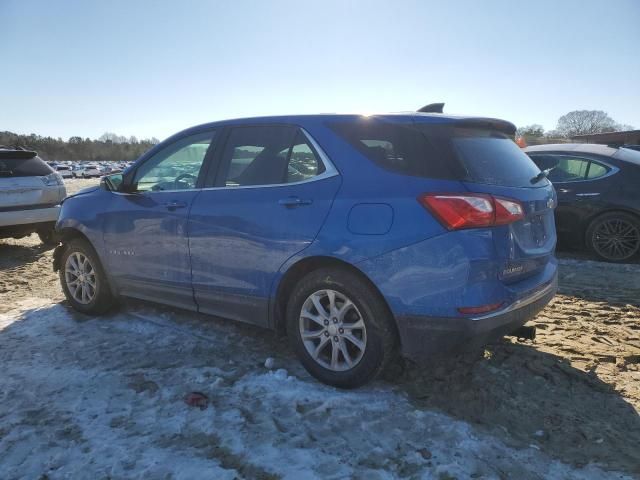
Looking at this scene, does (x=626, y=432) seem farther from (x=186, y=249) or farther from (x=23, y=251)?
(x=23, y=251)

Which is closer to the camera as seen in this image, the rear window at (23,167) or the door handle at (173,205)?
the door handle at (173,205)

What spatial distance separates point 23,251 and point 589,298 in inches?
315

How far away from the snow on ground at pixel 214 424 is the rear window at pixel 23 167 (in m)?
4.35

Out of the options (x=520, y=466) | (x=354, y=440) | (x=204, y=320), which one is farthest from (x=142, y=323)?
(x=520, y=466)

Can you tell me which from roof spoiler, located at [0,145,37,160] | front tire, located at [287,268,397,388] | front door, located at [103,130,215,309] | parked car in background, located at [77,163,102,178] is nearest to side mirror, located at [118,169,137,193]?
front door, located at [103,130,215,309]

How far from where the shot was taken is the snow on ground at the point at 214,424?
243 centimetres

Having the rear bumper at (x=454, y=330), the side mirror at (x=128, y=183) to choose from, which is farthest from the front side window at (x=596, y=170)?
the side mirror at (x=128, y=183)

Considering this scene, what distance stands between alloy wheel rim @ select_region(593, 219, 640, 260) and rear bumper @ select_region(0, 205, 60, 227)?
25.9 feet

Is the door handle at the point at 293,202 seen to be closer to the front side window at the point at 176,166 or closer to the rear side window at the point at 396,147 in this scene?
the rear side window at the point at 396,147

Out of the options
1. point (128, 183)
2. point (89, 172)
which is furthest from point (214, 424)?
point (89, 172)

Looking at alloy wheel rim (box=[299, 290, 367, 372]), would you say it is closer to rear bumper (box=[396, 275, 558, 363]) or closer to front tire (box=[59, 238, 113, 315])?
rear bumper (box=[396, 275, 558, 363])

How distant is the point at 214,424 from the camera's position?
2.82 m

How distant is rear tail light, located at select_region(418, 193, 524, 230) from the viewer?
268cm

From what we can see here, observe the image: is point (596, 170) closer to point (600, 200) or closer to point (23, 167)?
point (600, 200)
